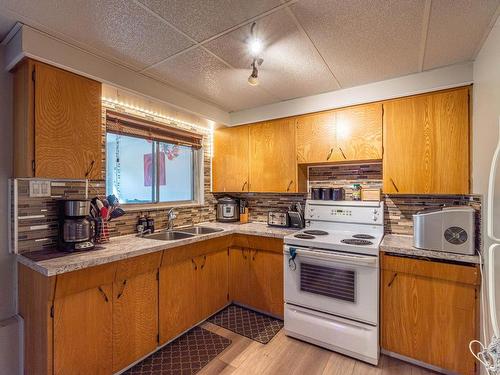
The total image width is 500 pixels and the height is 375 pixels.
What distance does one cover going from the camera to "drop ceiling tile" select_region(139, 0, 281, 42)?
4.24ft

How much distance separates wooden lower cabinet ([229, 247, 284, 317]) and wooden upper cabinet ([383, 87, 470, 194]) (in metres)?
1.29

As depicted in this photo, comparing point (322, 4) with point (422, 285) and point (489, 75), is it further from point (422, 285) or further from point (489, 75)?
point (422, 285)

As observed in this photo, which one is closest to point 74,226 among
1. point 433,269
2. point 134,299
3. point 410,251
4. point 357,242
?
point 134,299

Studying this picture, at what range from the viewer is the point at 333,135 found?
249 cm

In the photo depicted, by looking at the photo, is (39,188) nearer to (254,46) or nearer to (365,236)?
(254,46)

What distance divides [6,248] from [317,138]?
267 centimetres

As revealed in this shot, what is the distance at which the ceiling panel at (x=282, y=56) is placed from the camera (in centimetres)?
150

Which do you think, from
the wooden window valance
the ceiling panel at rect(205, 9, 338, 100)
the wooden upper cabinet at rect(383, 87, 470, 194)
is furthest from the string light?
the wooden upper cabinet at rect(383, 87, 470, 194)

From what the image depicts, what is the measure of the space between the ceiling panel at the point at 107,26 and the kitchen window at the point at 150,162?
73cm

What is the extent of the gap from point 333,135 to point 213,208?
5.82 ft

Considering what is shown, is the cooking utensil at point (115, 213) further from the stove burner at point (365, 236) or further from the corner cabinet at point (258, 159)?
the stove burner at point (365, 236)

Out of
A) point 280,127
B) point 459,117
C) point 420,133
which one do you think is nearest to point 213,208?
point 280,127

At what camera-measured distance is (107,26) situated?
58.5 inches

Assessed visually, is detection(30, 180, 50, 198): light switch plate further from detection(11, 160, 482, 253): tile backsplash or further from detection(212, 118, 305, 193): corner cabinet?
detection(212, 118, 305, 193): corner cabinet
